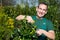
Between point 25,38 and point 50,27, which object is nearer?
point 25,38

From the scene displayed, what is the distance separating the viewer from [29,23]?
2.30 meters

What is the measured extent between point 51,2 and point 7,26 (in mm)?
3642

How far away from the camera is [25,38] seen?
7.11 ft

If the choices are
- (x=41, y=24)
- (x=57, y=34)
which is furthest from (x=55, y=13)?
(x=41, y=24)

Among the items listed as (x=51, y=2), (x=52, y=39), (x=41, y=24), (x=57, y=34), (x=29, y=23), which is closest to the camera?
(x=29, y=23)

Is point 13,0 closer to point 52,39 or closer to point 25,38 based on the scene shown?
point 52,39

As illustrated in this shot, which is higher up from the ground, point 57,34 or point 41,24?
point 41,24

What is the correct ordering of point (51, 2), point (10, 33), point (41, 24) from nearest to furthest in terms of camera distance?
point (10, 33) → point (41, 24) → point (51, 2)

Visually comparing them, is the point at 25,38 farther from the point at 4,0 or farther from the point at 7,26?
the point at 4,0

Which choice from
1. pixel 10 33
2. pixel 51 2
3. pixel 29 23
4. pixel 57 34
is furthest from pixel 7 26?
pixel 51 2

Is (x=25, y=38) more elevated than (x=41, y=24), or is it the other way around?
(x=25, y=38)

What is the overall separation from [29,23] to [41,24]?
4.18 feet

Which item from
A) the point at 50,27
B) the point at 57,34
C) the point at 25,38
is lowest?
the point at 57,34

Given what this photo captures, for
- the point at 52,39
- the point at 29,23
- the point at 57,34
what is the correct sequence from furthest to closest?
the point at 57,34, the point at 52,39, the point at 29,23
